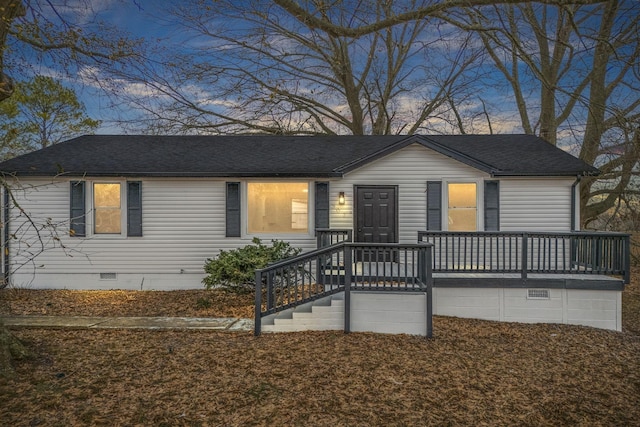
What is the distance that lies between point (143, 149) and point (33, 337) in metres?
6.91

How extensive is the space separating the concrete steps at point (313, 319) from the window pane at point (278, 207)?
12.8 ft

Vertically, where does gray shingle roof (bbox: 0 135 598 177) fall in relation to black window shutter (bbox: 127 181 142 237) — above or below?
above

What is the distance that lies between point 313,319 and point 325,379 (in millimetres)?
2057

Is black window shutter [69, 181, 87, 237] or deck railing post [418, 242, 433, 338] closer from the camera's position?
deck railing post [418, 242, 433, 338]

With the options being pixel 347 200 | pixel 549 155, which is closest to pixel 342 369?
pixel 347 200

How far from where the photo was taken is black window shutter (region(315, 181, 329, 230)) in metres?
10.2

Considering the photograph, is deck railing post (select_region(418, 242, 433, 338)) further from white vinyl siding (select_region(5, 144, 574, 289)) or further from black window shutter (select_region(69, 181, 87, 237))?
black window shutter (select_region(69, 181, 87, 237))

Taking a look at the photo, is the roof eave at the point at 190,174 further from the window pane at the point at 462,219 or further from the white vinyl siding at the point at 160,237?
the window pane at the point at 462,219

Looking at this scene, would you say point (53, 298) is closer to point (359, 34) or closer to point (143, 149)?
point (143, 149)

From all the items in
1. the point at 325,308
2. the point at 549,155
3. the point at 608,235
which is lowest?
the point at 325,308

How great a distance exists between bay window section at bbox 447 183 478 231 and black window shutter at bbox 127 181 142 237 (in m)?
8.40

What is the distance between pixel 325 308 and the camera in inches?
271

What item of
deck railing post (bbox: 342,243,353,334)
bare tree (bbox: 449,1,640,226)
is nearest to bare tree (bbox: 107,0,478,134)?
bare tree (bbox: 449,1,640,226)

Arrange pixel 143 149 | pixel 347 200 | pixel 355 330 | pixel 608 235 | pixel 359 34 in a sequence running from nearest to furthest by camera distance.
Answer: pixel 355 330, pixel 359 34, pixel 608 235, pixel 347 200, pixel 143 149
